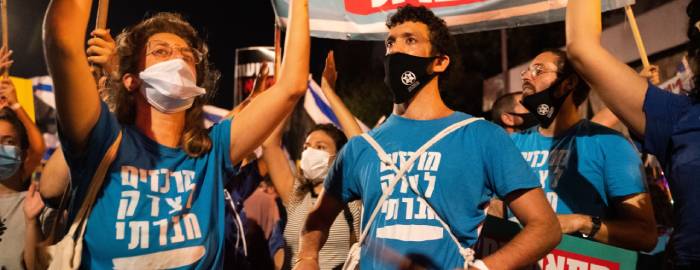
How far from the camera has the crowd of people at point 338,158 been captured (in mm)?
2537

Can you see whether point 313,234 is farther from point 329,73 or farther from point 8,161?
point 8,161

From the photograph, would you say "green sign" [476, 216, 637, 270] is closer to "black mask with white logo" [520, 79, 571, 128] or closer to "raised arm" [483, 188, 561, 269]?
"raised arm" [483, 188, 561, 269]

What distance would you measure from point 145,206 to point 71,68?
2.00 ft

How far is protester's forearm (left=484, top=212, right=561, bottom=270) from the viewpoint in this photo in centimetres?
256

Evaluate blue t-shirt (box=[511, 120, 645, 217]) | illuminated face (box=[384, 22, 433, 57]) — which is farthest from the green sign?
illuminated face (box=[384, 22, 433, 57])

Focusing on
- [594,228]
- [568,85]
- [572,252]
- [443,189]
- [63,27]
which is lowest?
[572,252]

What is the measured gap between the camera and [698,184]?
2.54 metres

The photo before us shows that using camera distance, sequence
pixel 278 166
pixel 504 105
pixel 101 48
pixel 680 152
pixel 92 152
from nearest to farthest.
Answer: pixel 92 152 → pixel 680 152 → pixel 101 48 → pixel 278 166 → pixel 504 105

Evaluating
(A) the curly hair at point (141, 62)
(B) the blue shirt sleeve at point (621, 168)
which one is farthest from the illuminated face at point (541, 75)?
(A) the curly hair at point (141, 62)

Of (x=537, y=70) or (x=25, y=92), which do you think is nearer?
(x=537, y=70)

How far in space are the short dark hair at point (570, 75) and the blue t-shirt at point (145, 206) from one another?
8.22 ft

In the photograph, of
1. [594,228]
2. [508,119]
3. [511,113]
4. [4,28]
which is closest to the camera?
[594,228]

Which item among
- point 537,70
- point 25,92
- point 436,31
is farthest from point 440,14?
point 25,92

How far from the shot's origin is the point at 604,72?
280cm
